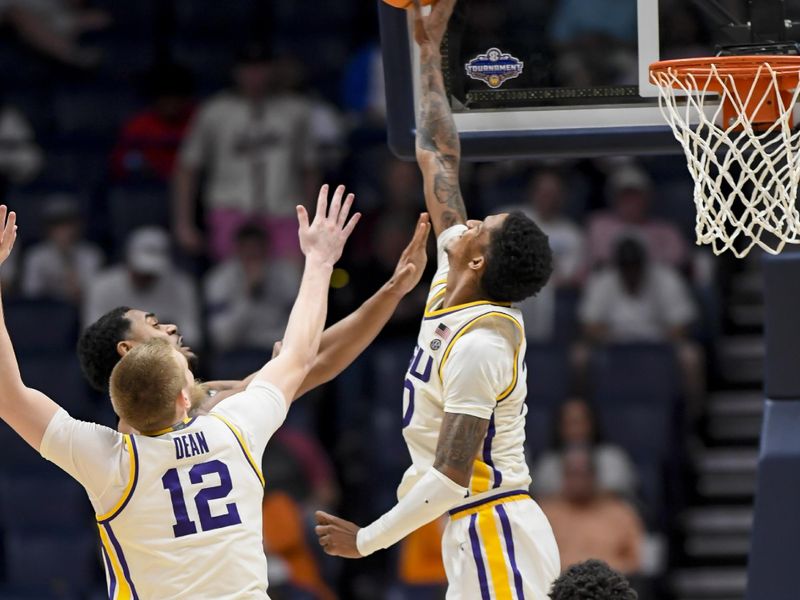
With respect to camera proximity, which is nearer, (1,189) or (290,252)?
(290,252)

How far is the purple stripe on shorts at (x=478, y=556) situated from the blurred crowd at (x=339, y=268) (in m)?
3.34

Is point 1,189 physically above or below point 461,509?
above

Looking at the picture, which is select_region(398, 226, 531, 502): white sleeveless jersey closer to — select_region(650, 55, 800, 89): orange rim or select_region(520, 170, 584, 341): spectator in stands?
select_region(650, 55, 800, 89): orange rim

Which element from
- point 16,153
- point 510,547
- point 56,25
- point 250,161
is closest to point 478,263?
point 510,547

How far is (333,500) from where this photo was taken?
28.5 ft

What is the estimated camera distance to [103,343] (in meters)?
4.73

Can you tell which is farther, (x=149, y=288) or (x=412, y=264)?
(x=149, y=288)

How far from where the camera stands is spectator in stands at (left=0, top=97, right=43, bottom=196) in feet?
34.4

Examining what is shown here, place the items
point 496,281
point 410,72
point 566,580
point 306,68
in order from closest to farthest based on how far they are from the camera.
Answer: point 566,580 → point 496,281 → point 410,72 → point 306,68

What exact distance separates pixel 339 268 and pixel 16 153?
8.62 ft

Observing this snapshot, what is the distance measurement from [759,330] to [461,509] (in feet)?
17.9

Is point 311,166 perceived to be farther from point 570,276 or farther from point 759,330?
point 759,330

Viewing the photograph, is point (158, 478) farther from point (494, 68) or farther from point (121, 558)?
point (494, 68)

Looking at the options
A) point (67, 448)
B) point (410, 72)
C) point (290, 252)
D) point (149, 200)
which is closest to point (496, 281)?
point (410, 72)
